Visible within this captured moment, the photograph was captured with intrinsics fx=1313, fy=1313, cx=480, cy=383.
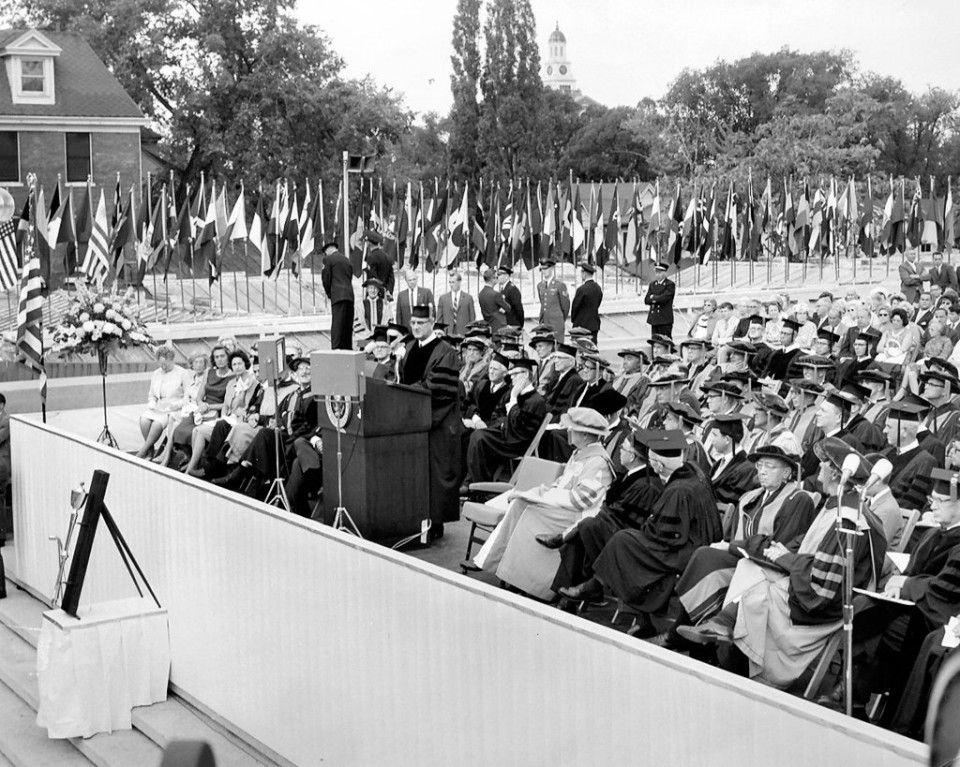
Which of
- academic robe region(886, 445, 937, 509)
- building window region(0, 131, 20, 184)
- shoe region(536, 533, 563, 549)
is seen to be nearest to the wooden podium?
shoe region(536, 533, 563, 549)

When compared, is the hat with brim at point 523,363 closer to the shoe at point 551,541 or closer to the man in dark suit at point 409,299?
the shoe at point 551,541

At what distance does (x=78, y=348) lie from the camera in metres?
14.7

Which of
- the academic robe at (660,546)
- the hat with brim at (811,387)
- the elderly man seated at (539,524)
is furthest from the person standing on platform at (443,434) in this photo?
the hat with brim at (811,387)

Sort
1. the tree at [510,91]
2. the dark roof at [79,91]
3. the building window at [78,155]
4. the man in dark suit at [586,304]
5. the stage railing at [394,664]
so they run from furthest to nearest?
the tree at [510,91]
the building window at [78,155]
the dark roof at [79,91]
the man in dark suit at [586,304]
the stage railing at [394,664]

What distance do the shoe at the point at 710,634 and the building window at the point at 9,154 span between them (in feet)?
119

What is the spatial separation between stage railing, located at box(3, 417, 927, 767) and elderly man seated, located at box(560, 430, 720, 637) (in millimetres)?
1907

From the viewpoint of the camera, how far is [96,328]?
1429cm

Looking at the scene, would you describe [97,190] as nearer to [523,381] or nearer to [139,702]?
[523,381]

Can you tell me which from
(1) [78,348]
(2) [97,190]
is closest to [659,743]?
(1) [78,348]

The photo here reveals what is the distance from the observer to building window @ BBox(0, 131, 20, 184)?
3869cm

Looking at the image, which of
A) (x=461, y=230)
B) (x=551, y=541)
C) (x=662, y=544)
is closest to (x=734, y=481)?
(x=662, y=544)

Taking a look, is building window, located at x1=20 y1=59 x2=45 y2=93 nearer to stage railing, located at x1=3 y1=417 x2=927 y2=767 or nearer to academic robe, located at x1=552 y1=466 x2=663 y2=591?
stage railing, located at x1=3 y1=417 x2=927 y2=767

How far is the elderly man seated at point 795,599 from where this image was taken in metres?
6.07

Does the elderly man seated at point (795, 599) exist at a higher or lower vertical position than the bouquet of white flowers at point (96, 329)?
lower
